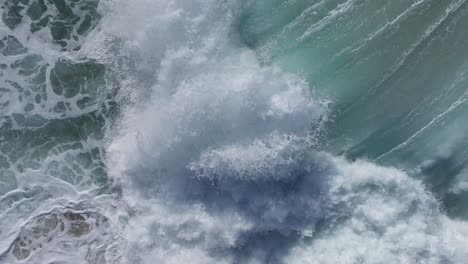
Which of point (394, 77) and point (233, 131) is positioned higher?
point (394, 77)

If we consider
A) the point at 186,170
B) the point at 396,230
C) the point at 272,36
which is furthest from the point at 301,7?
the point at 396,230

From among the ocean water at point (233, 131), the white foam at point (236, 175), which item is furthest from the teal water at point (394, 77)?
the white foam at point (236, 175)

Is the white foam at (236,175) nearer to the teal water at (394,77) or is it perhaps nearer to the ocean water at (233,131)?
the ocean water at (233,131)

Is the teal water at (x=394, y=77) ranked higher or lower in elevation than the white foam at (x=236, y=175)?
higher

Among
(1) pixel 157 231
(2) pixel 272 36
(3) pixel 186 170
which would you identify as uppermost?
(2) pixel 272 36

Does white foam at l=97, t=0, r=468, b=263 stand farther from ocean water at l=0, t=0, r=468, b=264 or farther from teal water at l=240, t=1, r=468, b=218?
teal water at l=240, t=1, r=468, b=218

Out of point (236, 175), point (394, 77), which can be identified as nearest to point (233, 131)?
point (236, 175)

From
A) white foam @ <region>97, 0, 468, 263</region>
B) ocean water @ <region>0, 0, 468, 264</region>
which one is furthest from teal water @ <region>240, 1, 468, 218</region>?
white foam @ <region>97, 0, 468, 263</region>

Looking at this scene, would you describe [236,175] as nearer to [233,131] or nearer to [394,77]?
[233,131]

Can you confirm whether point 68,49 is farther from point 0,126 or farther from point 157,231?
point 157,231
